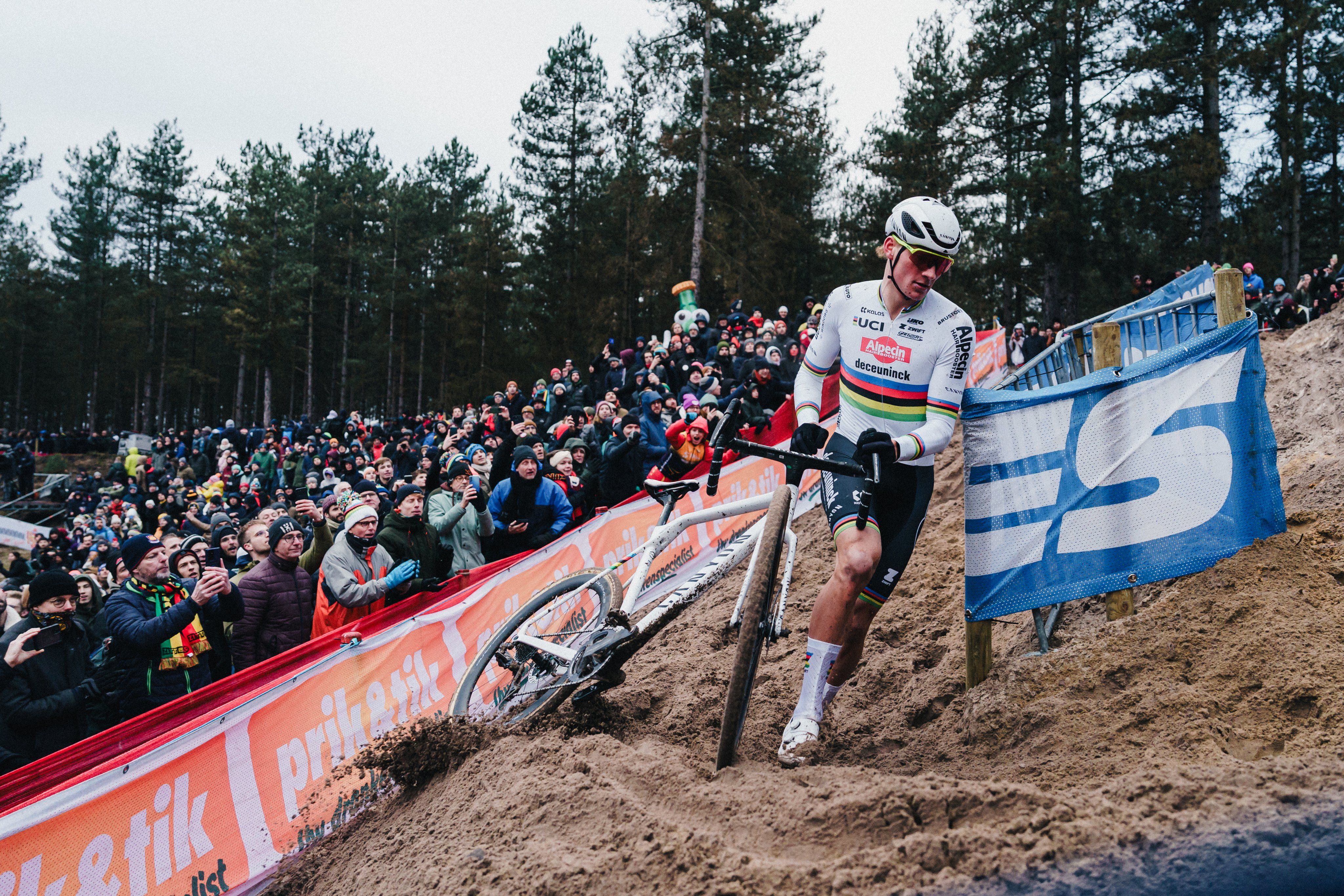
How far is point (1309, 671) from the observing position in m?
3.30

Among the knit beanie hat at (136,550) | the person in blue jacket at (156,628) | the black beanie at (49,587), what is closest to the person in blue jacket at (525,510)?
the person in blue jacket at (156,628)

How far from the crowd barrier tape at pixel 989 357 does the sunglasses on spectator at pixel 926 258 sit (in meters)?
14.0

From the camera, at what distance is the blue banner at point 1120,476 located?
3.92 meters

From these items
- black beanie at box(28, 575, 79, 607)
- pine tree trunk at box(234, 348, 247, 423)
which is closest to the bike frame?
black beanie at box(28, 575, 79, 607)

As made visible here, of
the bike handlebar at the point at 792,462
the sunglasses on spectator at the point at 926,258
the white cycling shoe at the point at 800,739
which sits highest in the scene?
the sunglasses on spectator at the point at 926,258

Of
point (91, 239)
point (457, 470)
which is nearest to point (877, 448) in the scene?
point (457, 470)

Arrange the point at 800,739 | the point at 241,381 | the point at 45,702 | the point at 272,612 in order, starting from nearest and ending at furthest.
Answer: the point at 800,739, the point at 45,702, the point at 272,612, the point at 241,381

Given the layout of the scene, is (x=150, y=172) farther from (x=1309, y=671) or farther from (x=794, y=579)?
(x=1309, y=671)

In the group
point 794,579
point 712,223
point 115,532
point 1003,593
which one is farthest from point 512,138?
point 1003,593

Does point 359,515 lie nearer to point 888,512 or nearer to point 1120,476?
point 888,512

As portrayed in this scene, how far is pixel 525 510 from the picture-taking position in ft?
30.1

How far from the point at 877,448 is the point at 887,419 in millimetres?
626

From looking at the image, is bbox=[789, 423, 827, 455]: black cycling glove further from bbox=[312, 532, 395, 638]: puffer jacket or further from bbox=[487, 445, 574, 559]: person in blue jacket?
bbox=[487, 445, 574, 559]: person in blue jacket

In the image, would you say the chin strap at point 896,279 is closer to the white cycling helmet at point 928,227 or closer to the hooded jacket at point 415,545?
the white cycling helmet at point 928,227
